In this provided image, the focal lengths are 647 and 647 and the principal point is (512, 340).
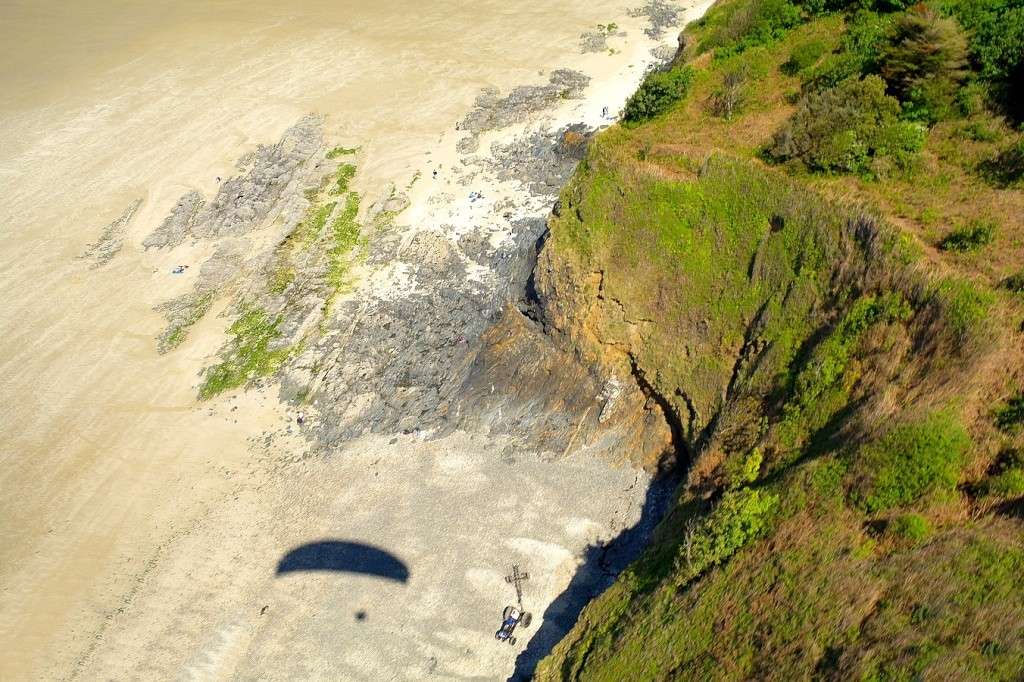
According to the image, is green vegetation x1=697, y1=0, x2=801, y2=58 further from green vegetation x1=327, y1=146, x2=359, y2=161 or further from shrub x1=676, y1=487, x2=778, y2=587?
green vegetation x1=327, y1=146, x2=359, y2=161

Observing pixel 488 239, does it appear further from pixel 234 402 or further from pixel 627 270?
pixel 234 402

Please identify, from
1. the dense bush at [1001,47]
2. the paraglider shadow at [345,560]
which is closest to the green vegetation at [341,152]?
the paraglider shadow at [345,560]

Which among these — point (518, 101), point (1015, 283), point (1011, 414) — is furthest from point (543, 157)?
point (1011, 414)

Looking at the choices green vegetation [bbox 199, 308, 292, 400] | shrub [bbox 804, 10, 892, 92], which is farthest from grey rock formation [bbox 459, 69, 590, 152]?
shrub [bbox 804, 10, 892, 92]

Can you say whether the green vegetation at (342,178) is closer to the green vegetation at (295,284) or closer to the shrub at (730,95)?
the green vegetation at (295,284)

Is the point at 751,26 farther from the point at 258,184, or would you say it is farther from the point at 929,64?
the point at 258,184
